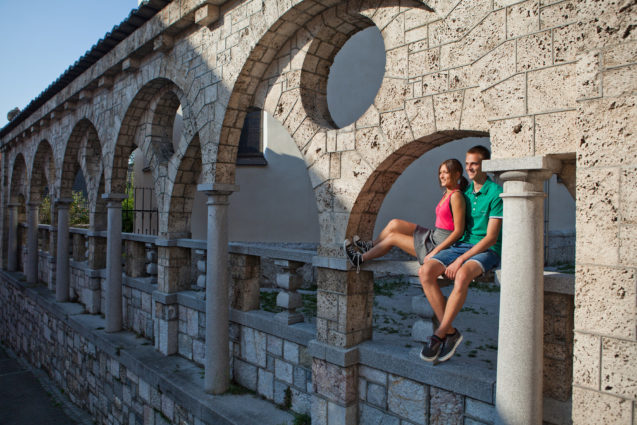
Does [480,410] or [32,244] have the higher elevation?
[32,244]

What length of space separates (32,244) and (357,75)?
30.4 ft

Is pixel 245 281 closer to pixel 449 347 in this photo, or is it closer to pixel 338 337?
pixel 338 337

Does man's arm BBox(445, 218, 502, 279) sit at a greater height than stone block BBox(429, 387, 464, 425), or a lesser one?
greater

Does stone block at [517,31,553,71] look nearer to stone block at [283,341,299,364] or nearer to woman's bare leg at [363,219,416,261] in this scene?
woman's bare leg at [363,219,416,261]

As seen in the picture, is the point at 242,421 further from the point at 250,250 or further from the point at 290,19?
the point at 290,19

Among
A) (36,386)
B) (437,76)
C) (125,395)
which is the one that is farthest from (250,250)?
(36,386)

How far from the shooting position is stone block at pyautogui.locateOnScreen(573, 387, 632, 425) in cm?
222

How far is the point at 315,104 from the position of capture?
4180 millimetres

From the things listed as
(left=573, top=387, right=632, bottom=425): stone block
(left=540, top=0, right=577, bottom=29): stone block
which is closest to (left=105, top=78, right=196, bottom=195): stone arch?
(left=540, top=0, right=577, bottom=29): stone block

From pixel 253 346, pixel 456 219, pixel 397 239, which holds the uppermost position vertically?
pixel 456 219

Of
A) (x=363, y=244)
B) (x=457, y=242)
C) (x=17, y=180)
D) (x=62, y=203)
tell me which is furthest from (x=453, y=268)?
(x=17, y=180)

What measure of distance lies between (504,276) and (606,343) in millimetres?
572

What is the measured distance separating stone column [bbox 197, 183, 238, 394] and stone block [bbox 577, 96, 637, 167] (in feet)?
11.2

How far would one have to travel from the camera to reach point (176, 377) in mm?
5066
